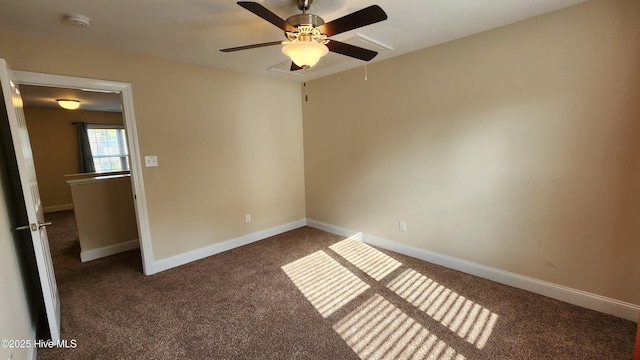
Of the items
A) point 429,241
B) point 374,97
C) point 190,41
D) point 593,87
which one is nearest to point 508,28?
point 593,87

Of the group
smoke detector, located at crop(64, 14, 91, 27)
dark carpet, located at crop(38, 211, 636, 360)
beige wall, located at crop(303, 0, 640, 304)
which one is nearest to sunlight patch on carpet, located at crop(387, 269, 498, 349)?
dark carpet, located at crop(38, 211, 636, 360)

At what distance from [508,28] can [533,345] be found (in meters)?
2.49

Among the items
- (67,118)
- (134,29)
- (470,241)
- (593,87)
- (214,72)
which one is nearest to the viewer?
(593,87)

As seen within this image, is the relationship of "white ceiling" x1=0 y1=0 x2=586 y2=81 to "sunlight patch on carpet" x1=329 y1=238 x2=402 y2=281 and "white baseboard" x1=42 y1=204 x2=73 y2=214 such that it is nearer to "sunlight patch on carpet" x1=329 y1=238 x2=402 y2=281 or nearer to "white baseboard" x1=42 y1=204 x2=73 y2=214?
"sunlight patch on carpet" x1=329 y1=238 x2=402 y2=281

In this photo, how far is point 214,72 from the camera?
10.7 ft

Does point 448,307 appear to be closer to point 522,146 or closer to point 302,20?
point 522,146

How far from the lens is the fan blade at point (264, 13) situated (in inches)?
53.6

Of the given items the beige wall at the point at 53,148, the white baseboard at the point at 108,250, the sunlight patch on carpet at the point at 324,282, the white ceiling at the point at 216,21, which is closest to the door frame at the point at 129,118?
the white ceiling at the point at 216,21

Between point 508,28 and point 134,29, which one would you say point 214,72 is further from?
point 508,28

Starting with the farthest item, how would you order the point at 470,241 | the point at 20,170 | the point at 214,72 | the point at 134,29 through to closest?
the point at 214,72, the point at 470,241, the point at 134,29, the point at 20,170

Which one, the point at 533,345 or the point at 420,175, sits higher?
the point at 420,175

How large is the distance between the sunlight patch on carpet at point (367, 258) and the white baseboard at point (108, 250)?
281cm

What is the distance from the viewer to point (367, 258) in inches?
127

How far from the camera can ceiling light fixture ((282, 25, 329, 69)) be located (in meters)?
1.61
